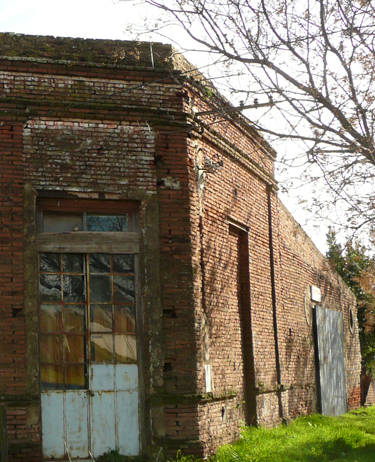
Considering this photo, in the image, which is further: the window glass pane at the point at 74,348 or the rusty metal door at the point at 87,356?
the window glass pane at the point at 74,348

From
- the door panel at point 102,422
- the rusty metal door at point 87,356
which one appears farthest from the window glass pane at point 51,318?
the door panel at point 102,422

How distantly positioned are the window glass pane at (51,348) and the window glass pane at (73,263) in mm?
945

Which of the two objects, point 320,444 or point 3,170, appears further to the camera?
point 320,444

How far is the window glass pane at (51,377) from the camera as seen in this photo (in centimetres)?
848

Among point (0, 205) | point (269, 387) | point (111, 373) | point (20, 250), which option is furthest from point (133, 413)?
point (269, 387)

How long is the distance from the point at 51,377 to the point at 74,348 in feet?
1.61

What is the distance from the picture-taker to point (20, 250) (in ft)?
27.9

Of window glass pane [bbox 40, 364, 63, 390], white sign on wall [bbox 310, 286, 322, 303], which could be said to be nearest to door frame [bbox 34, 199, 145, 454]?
window glass pane [bbox 40, 364, 63, 390]

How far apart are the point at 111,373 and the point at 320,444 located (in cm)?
398

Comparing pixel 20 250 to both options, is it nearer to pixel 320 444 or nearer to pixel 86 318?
pixel 86 318

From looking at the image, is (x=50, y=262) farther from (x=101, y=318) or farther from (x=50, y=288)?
(x=101, y=318)

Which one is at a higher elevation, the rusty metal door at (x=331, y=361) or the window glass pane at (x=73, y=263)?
the window glass pane at (x=73, y=263)

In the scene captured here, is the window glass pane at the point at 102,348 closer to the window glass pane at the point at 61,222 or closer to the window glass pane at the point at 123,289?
the window glass pane at the point at 123,289

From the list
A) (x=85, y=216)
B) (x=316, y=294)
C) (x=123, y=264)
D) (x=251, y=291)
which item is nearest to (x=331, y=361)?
(x=316, y=294)
